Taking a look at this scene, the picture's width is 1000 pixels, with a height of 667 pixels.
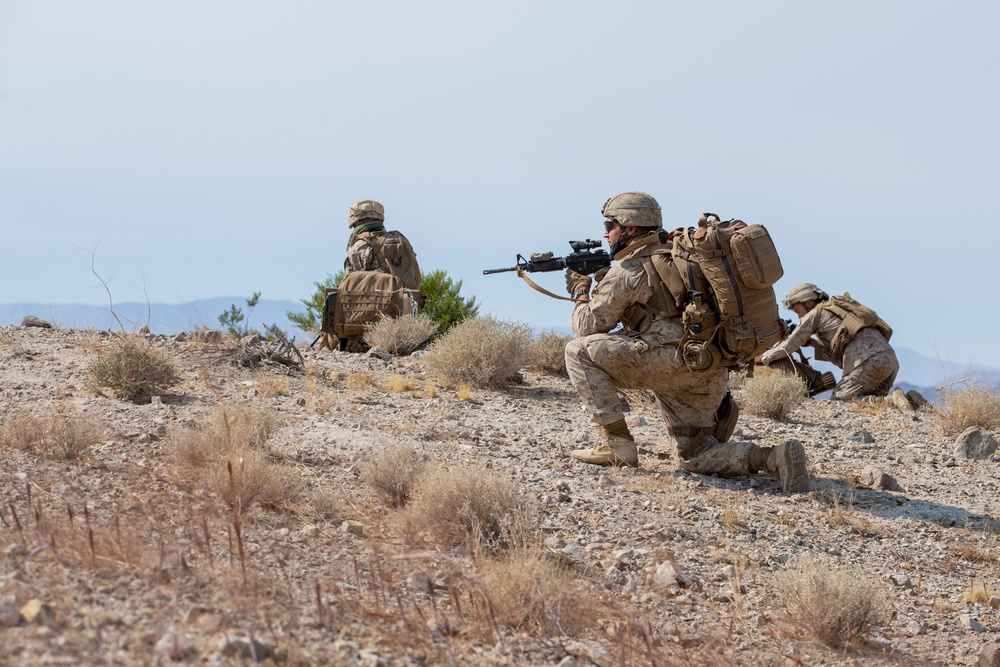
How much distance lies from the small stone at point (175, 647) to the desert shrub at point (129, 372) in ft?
15.4

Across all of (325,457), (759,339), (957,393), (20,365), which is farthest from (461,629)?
(957,393)

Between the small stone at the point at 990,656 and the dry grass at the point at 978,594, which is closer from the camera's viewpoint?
the small stone at the point at 990,656

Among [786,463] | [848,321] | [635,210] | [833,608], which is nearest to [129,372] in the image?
[635,210]

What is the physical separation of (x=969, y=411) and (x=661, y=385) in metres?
3.97

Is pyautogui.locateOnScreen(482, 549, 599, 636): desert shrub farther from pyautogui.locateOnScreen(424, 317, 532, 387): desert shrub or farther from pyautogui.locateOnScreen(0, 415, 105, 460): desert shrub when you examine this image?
pyautogui.locateOnScreen(424, 317, 532, 387): desert shrub

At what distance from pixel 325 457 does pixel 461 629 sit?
110 inches

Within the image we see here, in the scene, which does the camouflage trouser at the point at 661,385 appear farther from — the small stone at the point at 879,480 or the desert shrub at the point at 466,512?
the desert shrub at the point at 466,512

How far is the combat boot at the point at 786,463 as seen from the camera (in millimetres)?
6570

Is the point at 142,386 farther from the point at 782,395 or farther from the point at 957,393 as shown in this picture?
the point at 957,393

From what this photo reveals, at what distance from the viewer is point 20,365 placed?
28.2ft

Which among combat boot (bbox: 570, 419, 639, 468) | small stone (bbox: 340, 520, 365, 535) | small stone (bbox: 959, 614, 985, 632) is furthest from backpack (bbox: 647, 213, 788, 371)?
small stone (bbox: 340, 520, 365, 535)

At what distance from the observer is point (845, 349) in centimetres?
1148

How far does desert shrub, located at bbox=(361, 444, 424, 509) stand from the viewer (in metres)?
5.70

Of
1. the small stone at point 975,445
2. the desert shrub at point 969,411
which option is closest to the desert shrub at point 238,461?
the small stone at point 975,445
